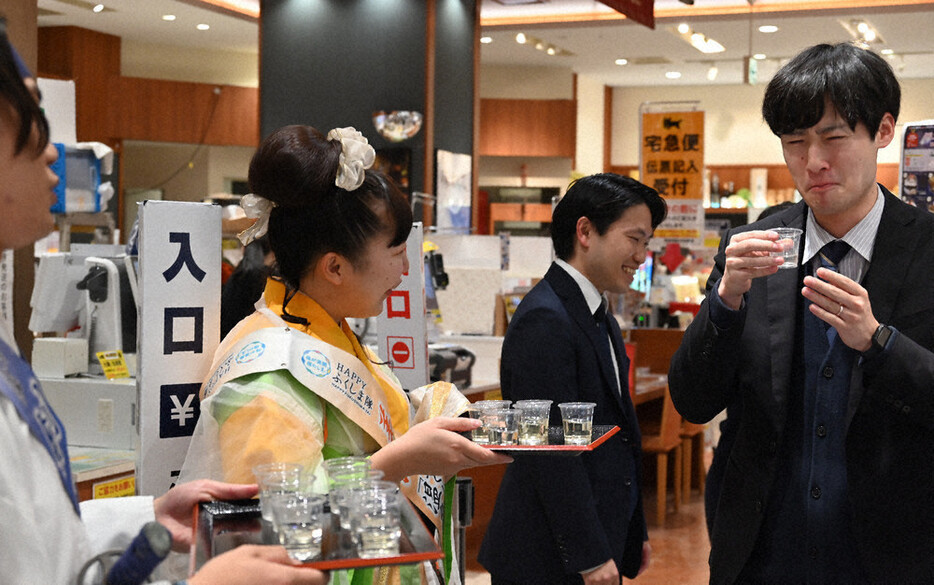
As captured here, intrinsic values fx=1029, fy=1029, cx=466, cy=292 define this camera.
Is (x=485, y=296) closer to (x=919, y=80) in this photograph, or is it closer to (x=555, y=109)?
(x=555, y=109)

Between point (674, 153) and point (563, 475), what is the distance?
5.80 metres

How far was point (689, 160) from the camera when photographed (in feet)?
25.6

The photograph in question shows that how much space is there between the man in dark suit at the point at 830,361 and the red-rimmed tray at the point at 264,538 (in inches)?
29.8

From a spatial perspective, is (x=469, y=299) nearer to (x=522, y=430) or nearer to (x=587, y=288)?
(x=587, y=288)

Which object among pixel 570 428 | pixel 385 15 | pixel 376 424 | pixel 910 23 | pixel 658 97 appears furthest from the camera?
pixel 658 97

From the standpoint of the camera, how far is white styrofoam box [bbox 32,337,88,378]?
3793 millimetres

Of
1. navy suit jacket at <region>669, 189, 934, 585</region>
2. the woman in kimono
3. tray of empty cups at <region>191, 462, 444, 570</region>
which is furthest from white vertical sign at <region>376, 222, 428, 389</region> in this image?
tray of empty cups at <region>191, 462, 444, 570</region>

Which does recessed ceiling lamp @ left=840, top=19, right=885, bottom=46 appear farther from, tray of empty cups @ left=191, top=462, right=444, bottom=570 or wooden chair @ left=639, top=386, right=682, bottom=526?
tray of empty cups @ left=191, top=462, right=444, bottom=570

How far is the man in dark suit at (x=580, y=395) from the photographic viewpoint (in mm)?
2410

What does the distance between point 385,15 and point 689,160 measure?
Result: 317 cm

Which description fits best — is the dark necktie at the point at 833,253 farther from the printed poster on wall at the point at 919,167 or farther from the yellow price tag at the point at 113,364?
the yellow price tag at the point at 113,364

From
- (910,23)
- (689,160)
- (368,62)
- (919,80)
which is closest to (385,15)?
(368,62)

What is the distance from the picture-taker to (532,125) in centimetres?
1447

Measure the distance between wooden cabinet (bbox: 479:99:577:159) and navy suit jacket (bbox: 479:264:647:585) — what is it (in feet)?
39.4
